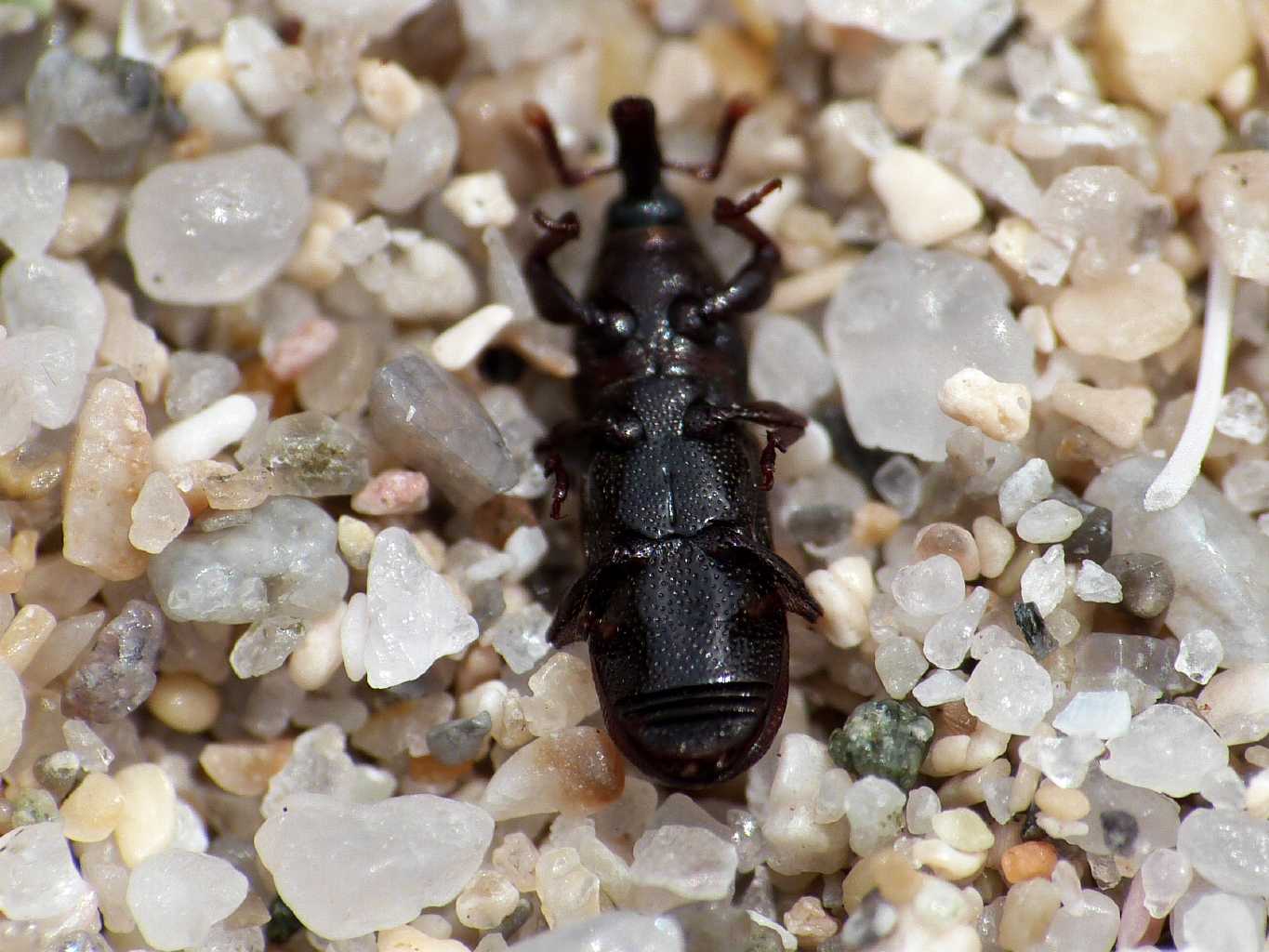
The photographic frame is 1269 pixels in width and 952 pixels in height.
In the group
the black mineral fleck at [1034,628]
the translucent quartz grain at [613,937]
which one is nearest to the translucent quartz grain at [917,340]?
the black mineral fleck at [1034,628]

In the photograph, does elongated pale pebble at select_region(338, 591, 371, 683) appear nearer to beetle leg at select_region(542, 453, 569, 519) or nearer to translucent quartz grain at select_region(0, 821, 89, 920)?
beetle leg at select_region(542, 453, 569, 519)

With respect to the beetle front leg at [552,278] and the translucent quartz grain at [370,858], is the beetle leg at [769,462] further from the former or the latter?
the translucent quartz grain at [370,858]

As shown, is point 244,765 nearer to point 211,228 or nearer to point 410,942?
point 410,942

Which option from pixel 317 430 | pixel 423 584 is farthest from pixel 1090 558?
pixel 317 430

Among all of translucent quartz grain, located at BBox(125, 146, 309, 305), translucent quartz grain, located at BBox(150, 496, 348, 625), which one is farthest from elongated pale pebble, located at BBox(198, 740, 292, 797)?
translucent quartz grain, located at BBox(125, 146, 309, 305)

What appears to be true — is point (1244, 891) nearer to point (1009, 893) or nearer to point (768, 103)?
point (1009, 893)

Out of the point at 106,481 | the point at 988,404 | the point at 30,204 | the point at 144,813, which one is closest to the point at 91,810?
the point at 144,813
